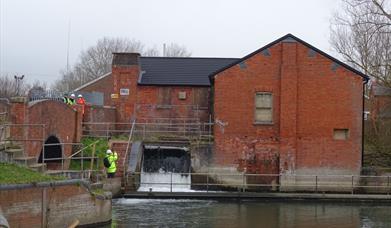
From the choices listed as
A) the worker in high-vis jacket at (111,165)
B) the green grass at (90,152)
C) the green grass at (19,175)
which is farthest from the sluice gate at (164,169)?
the green grass at (19,175)

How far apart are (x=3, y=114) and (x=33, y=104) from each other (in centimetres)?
132

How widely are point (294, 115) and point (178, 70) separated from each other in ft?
30.8

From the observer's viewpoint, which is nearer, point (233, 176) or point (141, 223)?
point (141, 223)

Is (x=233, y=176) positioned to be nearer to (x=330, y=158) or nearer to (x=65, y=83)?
(x=330, y=158)

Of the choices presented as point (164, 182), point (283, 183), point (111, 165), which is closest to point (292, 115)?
point (283, 183)

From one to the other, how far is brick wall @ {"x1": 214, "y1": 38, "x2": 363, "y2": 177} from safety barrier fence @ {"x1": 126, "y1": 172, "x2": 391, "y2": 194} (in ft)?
1.57

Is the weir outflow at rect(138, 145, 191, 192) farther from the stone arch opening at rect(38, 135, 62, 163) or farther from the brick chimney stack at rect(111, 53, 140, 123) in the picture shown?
the stone arch opening at rect(38, 135, 62, 163)

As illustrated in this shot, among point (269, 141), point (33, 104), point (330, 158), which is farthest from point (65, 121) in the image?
point (330, 158)

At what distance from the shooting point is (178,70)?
119 feet

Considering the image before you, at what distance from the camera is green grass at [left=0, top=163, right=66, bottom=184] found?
645 inches

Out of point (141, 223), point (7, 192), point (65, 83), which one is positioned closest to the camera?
point (7, 192)

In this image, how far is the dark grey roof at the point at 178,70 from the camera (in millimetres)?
35125

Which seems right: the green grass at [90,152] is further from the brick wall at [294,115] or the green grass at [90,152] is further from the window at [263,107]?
the window at [263,107]

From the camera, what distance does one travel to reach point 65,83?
9338 cm
